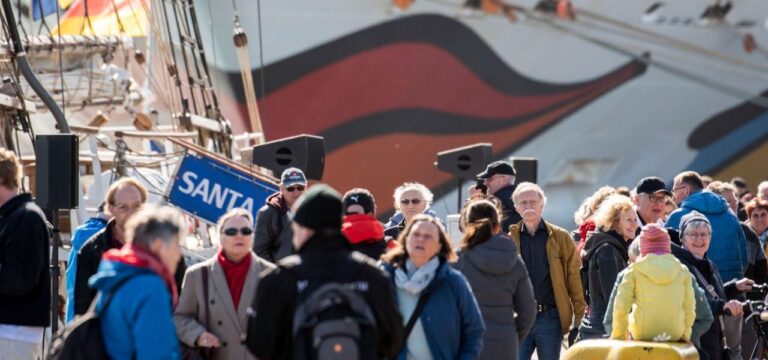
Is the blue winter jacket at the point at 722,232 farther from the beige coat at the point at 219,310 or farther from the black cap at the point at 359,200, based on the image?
the beige coat at the point at 219,310

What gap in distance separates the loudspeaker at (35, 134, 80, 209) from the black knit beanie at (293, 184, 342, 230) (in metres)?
4.17

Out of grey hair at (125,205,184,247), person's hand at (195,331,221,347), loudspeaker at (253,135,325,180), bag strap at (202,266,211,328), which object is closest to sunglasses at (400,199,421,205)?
bag strap at (202,266,211,328)

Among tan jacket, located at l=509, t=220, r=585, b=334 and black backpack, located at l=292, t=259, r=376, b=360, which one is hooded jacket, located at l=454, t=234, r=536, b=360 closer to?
tan jacket, located at l=509, t=220, r=585, b=334

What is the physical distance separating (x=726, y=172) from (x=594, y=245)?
15974mm

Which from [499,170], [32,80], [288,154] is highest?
[32,80]

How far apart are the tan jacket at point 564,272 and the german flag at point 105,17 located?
10795 mm

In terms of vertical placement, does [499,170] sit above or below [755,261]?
above

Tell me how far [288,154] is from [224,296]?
4478 mm

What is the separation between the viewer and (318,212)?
4.78m

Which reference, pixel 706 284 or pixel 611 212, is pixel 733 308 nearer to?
pixel 706 284

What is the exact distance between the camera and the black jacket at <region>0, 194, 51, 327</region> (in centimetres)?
620

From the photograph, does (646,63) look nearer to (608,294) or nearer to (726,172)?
(726,172)

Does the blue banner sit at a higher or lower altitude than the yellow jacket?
higher

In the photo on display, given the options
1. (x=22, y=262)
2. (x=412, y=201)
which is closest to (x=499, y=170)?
(x=412, y=201)
